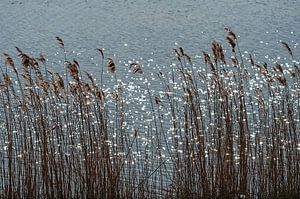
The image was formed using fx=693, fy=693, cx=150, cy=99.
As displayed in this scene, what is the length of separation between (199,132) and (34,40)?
1030 centimetres

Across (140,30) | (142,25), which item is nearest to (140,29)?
(140,30)

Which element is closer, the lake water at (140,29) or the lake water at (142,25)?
the lake water at (140,29)

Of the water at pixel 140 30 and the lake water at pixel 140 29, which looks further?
the lake water at pixel 140 29

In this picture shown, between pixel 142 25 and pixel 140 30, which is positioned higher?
pixel 142 25

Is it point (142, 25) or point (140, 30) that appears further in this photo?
point (142, 25)

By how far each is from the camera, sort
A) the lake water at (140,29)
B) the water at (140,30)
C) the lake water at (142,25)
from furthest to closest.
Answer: the lake water at (142,25) < the lake water at (140,29) < the water at (140,30)

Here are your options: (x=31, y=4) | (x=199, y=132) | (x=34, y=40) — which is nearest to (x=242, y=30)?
(x=34, y=40)

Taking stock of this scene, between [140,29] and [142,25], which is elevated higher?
[142,25]

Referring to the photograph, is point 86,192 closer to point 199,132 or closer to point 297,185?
point 199,132

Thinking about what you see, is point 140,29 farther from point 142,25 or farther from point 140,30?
point 142,25

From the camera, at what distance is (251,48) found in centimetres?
1460

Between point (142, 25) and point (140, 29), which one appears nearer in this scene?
point (140, 29)

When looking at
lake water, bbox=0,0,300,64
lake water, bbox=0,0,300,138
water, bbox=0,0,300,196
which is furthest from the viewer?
lake water, bbox=0,0,300,64

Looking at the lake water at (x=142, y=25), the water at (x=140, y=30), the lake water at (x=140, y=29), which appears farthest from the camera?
the lake water at (x=142, y=25)
